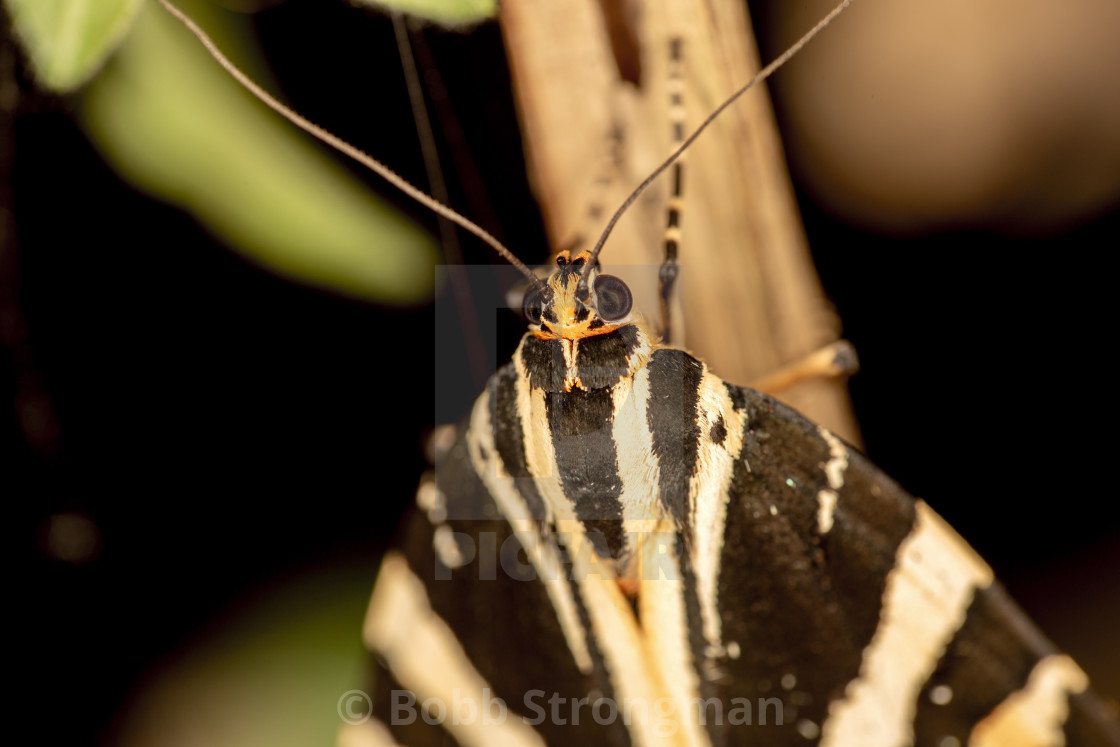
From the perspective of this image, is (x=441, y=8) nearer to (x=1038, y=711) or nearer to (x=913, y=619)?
(x=913, y=619)

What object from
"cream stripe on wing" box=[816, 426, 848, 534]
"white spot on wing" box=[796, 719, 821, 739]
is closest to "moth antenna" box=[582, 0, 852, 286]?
"cream stripe on wing" box=[816, 426, 848, 534]

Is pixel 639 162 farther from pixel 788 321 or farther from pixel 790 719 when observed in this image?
pixel 790 719

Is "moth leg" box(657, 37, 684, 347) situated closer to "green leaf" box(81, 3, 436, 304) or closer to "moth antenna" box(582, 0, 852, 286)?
"moth antenna" box(582, 0, 852, 286)

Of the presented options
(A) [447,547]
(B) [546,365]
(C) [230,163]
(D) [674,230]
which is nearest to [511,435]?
(B) [546,365]

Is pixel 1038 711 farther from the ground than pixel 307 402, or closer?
closer

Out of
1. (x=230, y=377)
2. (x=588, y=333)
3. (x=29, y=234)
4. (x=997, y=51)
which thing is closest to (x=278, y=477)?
(x=230, y=377)
